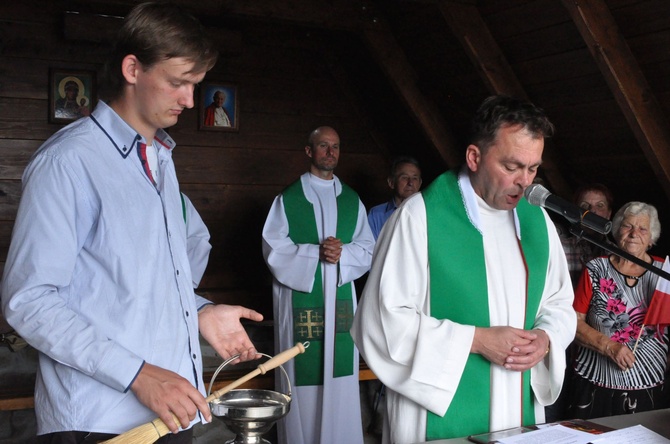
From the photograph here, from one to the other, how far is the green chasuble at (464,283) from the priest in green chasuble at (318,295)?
7.32 ft

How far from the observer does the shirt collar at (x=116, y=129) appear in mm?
1782

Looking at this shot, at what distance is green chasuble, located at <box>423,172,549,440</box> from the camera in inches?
98.0

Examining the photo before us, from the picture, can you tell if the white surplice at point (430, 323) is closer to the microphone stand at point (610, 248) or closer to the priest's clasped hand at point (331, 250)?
the microphone stand at point (610, 248)

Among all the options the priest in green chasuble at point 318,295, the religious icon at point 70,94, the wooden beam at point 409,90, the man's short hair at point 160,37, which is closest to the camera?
the man's short hair at point 160,37

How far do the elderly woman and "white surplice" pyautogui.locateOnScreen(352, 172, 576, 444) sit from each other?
A: 133cm

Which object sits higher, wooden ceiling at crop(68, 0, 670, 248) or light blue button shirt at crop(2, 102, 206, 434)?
wooden ceiling at crop(68, 0, 670, 248)

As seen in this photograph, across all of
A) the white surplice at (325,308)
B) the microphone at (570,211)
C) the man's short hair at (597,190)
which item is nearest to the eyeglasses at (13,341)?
the white surplice at (325,308)

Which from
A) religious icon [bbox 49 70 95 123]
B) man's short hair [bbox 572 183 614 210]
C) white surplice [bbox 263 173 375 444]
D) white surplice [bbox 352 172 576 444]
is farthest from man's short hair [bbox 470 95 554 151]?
religious icon [bbox 49 70 95 123]

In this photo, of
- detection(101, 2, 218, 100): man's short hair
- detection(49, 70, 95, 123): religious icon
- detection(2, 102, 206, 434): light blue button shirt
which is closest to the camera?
detection(2, 102, 206, 434): light blue button shirt

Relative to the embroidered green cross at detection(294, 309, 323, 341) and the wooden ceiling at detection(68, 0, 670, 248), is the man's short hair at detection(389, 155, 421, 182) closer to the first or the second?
the wooden ceiling at detection(68, 0, 670, 248)

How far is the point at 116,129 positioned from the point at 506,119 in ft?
4.13

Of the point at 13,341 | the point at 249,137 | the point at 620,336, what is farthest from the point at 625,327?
the point at 13,341

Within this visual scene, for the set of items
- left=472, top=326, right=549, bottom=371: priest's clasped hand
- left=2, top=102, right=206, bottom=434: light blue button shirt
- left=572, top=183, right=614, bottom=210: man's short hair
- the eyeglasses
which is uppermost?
left=572, top=183, right=614, bottom=210: man's short hair

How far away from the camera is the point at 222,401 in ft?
6.24
